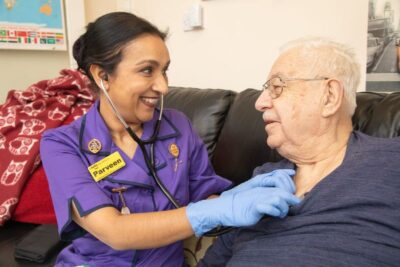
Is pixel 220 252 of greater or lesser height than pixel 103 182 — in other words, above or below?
below

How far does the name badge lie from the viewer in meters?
1.05

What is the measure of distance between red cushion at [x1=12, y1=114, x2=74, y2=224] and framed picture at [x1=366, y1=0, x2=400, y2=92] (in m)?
1.50

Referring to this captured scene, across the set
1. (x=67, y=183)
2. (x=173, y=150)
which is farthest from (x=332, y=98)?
(x=67, y=183)

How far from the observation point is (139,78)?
109 centimetres

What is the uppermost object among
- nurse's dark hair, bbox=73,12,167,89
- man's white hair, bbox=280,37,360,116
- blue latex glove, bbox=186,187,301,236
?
nurse's dark hair, bbox=73,12,167,89

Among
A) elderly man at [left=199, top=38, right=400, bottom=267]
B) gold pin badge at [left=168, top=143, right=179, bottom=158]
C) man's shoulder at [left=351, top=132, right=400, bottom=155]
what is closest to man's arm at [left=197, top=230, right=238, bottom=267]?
elderly man at [left=199, top=38, right=400, bottom=267]

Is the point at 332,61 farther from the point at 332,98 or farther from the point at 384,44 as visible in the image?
the point at 384,44

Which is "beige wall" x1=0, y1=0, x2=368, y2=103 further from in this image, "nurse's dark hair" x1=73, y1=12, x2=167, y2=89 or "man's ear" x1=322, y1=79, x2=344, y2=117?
"nurse's dark hair" x1=73, y1=12, x2=167, y2=89

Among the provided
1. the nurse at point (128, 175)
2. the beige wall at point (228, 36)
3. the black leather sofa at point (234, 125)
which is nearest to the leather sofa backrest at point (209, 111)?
the black leather sofa at point (234, 125)

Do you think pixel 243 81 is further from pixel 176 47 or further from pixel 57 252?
pixel 57 252

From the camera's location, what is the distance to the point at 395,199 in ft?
2.73

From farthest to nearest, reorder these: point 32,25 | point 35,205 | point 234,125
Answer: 1. point 32,25
2. point 35,205
3. point 234,125

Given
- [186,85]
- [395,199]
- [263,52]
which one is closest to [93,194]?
[395,199]

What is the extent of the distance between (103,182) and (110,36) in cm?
43
